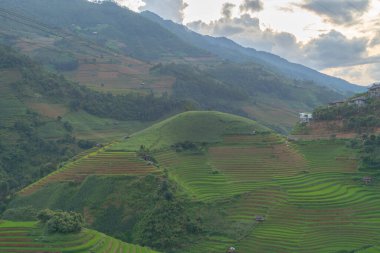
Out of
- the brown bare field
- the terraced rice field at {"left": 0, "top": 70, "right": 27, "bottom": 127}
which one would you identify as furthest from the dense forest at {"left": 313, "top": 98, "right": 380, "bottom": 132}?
the terraced rice field at {"left": 0, "top": 70, "right": 27, "bottom": 127}

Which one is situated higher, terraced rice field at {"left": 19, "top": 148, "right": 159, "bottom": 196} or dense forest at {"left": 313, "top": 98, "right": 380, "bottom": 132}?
dense forest at {"left": 313, "top": 98, "right": 380, "bottom": 132}

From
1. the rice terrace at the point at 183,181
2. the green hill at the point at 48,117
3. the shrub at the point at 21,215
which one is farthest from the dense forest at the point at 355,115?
the shrub at the point at 21,215

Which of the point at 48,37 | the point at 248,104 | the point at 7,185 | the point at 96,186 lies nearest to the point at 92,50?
the point at 48,37

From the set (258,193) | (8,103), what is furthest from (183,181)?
(8,103)

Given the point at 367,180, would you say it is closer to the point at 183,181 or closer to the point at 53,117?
the point at 183,181

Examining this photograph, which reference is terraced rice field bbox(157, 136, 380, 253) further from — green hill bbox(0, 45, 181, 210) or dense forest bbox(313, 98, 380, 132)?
green hill bbox(0, 45, 181, 210)
